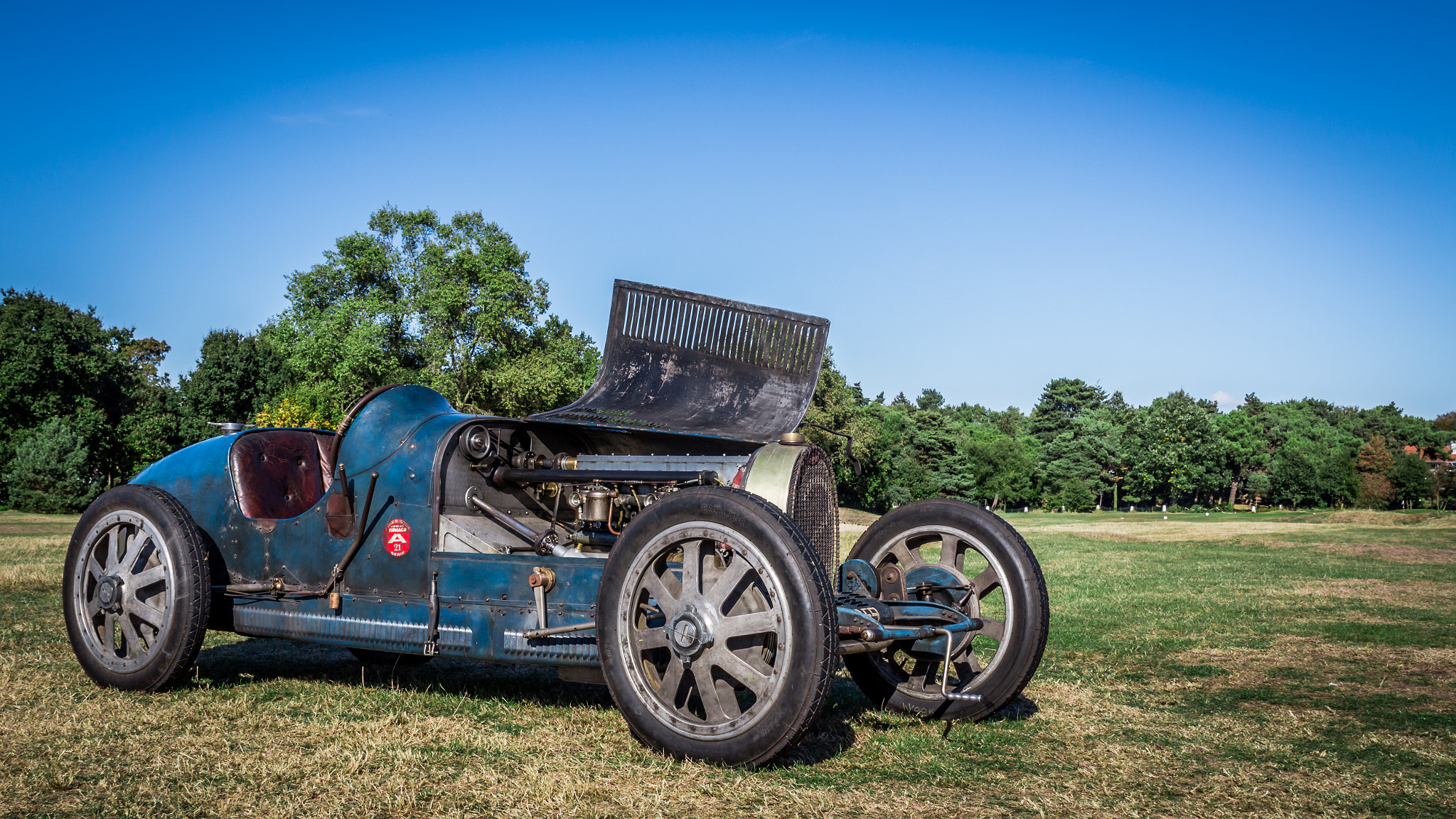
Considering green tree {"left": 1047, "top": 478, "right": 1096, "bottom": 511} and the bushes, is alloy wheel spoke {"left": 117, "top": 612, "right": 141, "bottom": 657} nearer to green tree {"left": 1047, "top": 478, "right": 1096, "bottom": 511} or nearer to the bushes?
the bushes

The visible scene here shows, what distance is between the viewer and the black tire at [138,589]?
6.39 m

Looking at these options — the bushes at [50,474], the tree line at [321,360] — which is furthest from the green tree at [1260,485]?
the bushes at [50,474]

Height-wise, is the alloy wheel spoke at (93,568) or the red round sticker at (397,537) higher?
the red round sticker at (397,537)

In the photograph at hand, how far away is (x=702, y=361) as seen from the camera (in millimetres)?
8312

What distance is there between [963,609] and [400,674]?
14.5ft

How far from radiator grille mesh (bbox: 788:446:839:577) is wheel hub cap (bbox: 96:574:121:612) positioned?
4.70 metres

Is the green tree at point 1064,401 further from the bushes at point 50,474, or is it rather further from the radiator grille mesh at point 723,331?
the radiator grille mesh at point 723,331

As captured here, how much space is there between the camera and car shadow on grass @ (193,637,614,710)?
680cm

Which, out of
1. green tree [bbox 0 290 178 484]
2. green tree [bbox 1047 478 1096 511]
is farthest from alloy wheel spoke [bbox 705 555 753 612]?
green tree [bbox 1047 478 1096 511]

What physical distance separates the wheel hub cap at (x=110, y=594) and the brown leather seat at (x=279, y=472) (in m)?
0.93

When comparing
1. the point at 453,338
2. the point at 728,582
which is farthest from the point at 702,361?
the point at 453,338

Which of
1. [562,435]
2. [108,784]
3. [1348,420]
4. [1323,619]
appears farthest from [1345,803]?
[1348,420]

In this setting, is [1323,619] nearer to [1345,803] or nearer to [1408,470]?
[1345,803]

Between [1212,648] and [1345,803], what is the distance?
18.6 feet
